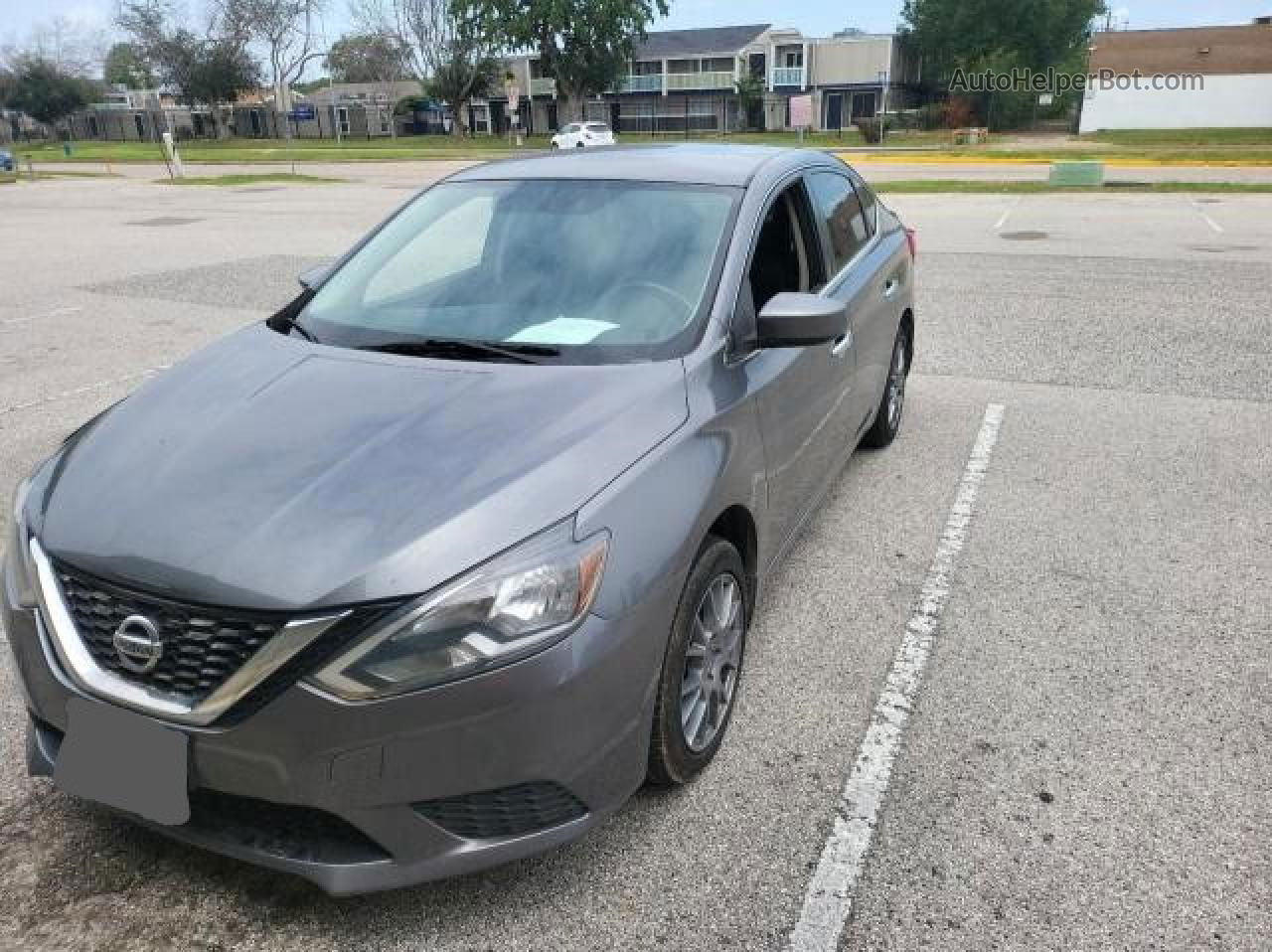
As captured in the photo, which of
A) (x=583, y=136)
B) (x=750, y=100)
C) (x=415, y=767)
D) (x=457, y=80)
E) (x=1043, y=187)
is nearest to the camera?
(x=415, y=767)

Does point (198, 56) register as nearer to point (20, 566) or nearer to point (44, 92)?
point (44, 92)

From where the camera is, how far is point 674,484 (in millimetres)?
2492

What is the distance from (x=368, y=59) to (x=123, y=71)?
38.2 m

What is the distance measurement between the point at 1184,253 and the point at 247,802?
1243cm

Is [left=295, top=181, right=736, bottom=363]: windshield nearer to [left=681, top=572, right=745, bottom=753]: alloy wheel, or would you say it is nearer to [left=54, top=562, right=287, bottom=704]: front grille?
[left=681, top=572, right=745, bottom=753]: alloy wheel

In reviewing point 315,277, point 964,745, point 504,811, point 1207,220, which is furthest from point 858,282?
point 1207,220

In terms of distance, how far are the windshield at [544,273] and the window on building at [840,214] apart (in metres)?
0.86

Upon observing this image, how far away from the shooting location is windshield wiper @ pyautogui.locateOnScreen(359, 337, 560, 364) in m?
2.96

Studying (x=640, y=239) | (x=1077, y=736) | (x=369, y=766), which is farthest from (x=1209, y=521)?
(x=369, y=766)

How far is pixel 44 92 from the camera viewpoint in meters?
80.7

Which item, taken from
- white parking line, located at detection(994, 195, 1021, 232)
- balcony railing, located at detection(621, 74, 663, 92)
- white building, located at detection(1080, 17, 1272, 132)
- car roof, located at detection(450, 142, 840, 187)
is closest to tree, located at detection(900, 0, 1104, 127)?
white building, located at detection(1080, 17, 1272, 132)

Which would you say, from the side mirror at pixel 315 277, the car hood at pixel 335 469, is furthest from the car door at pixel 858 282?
the side mirror at pixel 315 277

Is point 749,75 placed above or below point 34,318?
above

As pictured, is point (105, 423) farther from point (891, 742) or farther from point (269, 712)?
point (891, 742)
